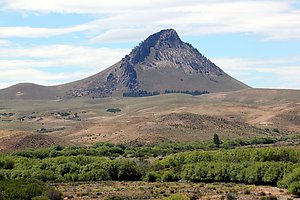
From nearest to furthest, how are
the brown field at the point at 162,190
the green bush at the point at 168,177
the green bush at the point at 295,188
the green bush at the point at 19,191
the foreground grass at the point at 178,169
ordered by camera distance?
the green bush at the point at 19,191 < the brown field at the point at 162,190 < the green bush at the point at 295,188 < the foreground grass at the point at 178,169 < the green bush at the point at 168,177

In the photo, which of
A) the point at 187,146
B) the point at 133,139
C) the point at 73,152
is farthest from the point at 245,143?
the point at 73,152

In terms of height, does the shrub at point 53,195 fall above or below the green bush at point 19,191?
below

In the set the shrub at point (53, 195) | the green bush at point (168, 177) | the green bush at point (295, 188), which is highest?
the shrub at point (53, 195)

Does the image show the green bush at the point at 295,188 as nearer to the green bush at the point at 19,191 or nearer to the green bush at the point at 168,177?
the green bush at the point at 168,177

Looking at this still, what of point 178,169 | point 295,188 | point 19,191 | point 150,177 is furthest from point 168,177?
point 19,191

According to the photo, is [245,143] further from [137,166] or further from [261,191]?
[261,191]

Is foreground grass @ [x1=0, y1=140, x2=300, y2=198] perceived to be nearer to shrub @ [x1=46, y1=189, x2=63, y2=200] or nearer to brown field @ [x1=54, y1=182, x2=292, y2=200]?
brown field @ [x1=54, y1=182, x2=292, y2=200]

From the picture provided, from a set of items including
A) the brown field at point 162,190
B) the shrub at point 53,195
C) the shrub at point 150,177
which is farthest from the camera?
the shrub at point 150,177

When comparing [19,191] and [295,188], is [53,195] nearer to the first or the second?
[19,191]

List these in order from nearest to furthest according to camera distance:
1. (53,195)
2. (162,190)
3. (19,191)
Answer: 1. (19,191)
2. (53,195)
3. (162,190)

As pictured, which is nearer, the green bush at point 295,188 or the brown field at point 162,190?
the brown field at point 162,190

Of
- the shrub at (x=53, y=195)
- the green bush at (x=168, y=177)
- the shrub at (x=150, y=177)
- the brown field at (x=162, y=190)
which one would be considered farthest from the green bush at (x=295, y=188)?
the shrub at (x=53, y=195)

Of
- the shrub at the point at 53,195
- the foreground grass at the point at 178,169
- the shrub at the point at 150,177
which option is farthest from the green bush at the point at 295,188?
the shrub at the point at 53,195

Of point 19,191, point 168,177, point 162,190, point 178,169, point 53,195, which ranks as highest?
point 19,191
